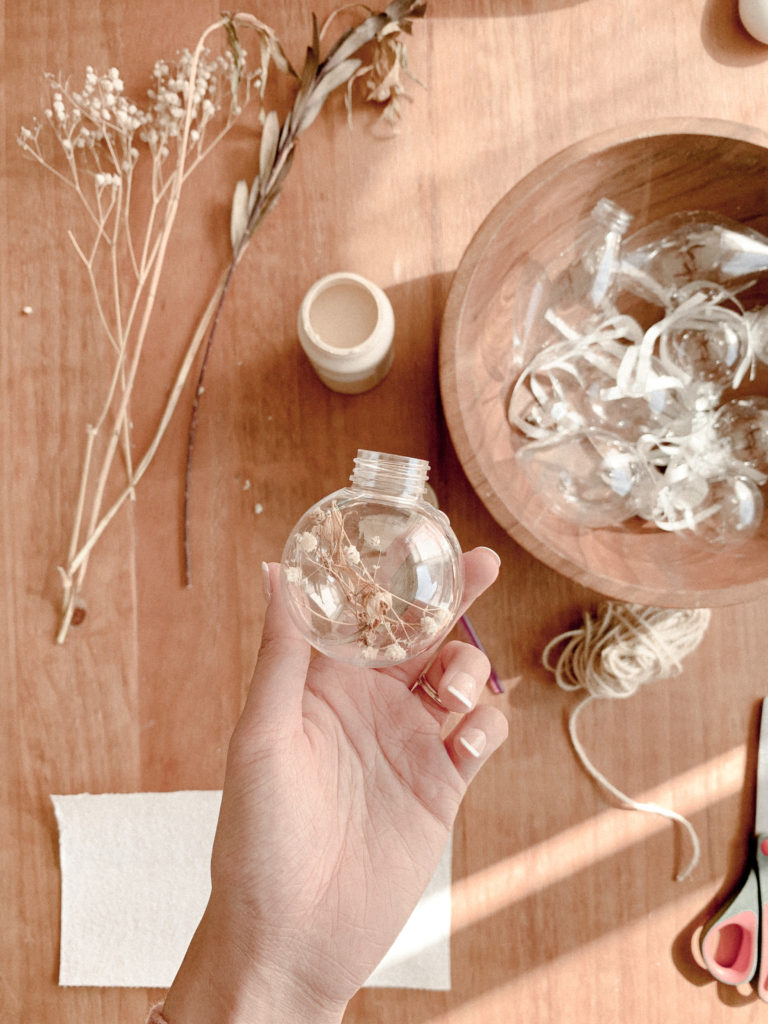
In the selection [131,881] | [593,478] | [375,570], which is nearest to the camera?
[375,570]

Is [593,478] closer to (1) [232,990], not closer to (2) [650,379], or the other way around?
(2) [650,379]

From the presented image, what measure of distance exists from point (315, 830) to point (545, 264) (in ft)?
1.61

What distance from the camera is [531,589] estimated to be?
2.63 ft

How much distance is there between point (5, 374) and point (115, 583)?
0.23 m

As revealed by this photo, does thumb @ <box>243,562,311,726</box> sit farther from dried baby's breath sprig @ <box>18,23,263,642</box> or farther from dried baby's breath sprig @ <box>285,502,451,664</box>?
dried baby's breath sprig @ <box>18,23,263,642</box>

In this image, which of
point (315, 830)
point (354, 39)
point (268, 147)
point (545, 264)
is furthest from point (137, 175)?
point (315, 830)

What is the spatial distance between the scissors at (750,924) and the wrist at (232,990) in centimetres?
38

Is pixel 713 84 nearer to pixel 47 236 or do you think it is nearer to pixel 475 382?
pixel 475 382

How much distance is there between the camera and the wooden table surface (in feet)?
2.62

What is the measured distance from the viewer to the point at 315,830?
2.00ft

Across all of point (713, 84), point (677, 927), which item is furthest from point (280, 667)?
point (713, 84)

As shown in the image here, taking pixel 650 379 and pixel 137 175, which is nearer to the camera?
pixel 650 379

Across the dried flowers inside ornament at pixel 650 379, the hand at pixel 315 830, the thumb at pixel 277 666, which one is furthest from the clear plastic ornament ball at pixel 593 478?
the thumb at pixel 277 666

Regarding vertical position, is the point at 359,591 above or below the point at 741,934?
above
